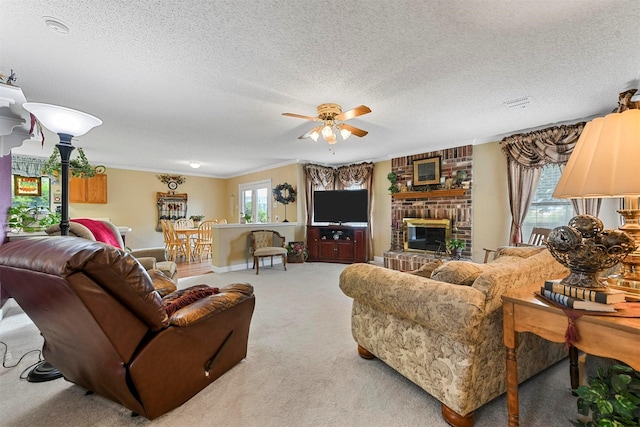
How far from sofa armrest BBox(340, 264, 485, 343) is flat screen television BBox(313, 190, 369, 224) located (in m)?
4.39

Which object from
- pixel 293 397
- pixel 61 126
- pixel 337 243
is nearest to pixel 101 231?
pixel 61 126

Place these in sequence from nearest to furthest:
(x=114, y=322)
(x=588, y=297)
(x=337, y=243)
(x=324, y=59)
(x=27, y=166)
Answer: (x=588, y=297)
(x=114, y=322)
(x=324, y=59)
(x=27, y=166)
(x=337, y=243)

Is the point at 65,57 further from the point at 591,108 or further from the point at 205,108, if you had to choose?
the point at 591,108

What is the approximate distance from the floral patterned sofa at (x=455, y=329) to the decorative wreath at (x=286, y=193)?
15.7 feet

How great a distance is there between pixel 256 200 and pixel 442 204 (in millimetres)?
5172

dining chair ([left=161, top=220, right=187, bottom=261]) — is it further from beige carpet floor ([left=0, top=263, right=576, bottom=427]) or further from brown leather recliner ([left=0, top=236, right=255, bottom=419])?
brown leather recliner ([left=0, top=236, right=255, bottom=419])

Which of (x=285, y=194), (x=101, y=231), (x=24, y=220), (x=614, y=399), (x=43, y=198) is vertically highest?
(x=285, y=194)

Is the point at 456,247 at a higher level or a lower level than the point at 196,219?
lower

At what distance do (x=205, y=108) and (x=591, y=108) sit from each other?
4.64 meters

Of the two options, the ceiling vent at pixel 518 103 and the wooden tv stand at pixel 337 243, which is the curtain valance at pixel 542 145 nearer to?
the ceiling vent at pixel 518 103

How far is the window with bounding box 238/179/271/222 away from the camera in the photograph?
753 cm

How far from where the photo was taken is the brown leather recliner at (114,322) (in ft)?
3.77

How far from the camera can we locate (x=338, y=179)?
7.04 metres

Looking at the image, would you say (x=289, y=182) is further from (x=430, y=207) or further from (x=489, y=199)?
(x=489, y=199)
